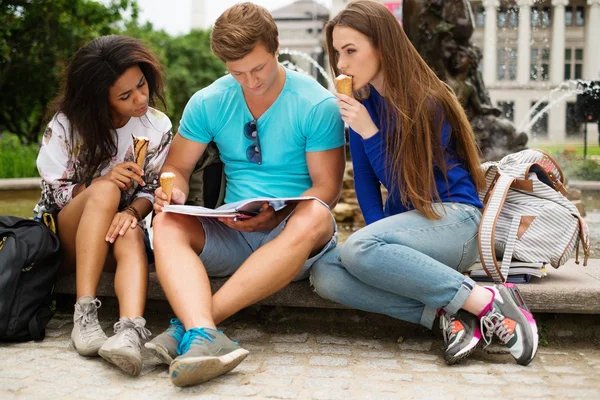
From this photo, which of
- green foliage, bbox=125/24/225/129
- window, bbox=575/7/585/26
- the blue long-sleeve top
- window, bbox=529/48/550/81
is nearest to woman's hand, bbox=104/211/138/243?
the blue long-sleeve top

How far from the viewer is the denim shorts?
118 inches

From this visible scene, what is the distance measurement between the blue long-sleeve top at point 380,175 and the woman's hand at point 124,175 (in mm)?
904

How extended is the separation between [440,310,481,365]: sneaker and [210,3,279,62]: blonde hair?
1.29 meters

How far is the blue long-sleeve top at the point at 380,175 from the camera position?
116 inches

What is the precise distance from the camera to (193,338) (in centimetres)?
252

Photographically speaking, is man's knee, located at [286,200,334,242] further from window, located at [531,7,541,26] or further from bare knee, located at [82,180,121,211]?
window, located at [531,7,541,26]

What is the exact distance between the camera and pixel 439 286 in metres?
2.78

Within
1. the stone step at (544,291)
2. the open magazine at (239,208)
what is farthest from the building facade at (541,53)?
the open magazine at (239,208)

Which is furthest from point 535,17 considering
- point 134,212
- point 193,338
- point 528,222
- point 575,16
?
point 193,338

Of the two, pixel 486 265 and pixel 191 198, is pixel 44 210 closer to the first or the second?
pixel 191 198

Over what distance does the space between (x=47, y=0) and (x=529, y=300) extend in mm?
14117

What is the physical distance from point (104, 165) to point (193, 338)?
112 centimetres

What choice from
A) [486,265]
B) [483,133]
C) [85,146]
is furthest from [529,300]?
[483,133]

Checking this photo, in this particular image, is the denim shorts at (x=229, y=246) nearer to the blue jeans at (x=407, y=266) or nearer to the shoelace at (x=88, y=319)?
the blue jeans at (x=407, y=266)
